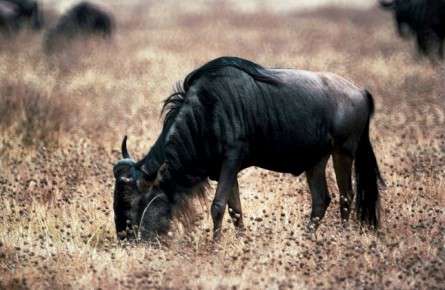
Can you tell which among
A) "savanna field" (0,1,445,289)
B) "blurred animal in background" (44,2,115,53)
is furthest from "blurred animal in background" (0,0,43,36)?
"savanna field" (0,1,445,289)

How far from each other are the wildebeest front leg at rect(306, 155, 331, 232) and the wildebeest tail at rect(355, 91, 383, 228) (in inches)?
10.3

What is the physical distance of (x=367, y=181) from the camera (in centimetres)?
691

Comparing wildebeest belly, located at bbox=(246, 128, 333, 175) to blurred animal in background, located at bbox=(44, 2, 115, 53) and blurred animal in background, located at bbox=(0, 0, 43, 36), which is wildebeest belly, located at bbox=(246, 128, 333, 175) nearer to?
blurred animal in background, located at bbox=(44, 2, 115, 53)

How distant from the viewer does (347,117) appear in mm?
6664

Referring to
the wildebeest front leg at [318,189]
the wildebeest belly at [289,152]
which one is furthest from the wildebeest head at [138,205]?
the wildebeest front leg at [318,189]

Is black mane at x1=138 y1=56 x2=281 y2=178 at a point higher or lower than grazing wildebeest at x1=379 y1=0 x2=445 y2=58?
higher

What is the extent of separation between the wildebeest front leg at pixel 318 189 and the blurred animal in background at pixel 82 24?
1340 centimetres

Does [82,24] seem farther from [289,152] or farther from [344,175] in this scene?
[289,152]

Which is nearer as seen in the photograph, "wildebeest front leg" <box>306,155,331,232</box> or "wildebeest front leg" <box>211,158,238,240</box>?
"wildebeest front leg" <box>211,158,238,240</box>

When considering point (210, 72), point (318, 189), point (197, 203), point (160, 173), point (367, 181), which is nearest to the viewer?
point (160, 173)

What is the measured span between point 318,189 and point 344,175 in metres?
0.22

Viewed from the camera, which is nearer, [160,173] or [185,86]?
[160,173]

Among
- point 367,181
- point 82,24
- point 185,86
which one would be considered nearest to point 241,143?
point 185,86

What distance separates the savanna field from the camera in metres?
5.43
